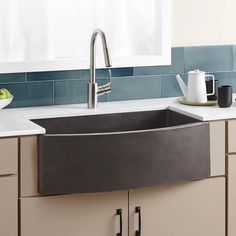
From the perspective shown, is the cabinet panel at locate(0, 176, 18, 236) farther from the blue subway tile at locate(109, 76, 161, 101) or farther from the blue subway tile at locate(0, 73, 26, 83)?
the blue subway tile at locate(109, 76, 161, 101)

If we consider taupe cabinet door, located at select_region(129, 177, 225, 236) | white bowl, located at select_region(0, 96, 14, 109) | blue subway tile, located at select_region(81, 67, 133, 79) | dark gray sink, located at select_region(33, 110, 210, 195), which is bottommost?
taupe cabinet door, located at select_region(129, 177, 225, 236)

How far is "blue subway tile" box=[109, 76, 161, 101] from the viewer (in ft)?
12.2

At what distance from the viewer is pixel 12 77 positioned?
350 cm

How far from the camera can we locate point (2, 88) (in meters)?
3.48

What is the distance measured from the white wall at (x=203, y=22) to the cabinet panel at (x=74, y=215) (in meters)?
1.03

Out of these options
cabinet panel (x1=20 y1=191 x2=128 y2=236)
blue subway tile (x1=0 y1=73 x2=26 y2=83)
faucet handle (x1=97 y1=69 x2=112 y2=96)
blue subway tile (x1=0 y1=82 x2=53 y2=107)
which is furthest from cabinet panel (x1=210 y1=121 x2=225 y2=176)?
blue subway tile (x1=0 y1=73 x2=26 y2=83)

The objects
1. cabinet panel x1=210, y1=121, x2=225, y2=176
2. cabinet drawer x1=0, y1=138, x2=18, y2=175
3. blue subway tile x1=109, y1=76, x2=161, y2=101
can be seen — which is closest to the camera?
cabinet drawer x1=0, y1=138, x2=18, y2=175

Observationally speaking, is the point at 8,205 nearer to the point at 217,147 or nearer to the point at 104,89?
the point at 104,89

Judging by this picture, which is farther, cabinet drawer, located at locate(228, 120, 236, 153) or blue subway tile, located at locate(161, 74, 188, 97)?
blue subway tile, located at locate(161, 74, 188, 97)

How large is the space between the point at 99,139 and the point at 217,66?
1116 millimetres

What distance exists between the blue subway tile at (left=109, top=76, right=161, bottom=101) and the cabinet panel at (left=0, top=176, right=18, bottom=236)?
0.89 meters

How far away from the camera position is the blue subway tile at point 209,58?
384 centimetres

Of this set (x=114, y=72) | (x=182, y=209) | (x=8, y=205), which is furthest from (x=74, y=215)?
(x=114, y=72)

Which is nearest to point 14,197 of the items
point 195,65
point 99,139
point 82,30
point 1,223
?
point 1,223
